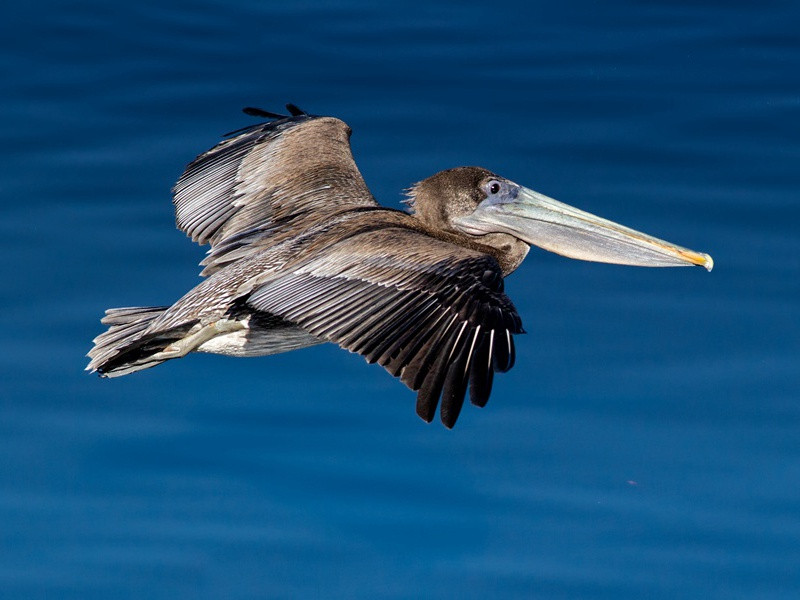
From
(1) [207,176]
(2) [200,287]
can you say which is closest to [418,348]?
(2) [200,287]

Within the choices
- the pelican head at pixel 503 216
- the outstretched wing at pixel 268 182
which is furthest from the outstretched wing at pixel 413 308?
the outstretched wing at pixel 268 182

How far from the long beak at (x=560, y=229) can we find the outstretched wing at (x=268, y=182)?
0.68 metres

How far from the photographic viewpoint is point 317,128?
24.5 feet

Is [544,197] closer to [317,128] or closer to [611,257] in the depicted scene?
[611,257]

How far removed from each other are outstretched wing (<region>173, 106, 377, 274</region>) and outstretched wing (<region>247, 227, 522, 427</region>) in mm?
940

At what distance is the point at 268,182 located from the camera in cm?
692

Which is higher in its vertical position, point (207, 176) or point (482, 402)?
point (207, 176)

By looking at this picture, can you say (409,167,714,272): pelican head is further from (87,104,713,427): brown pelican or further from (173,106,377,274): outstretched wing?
(173,106,377,274): outstretched wing

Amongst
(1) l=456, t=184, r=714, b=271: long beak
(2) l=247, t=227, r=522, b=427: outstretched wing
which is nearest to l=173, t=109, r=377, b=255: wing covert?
(1) l=456, t=184, r=714, b=271: long beak

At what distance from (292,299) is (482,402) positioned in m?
1.03

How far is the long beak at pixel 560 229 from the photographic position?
6.08m

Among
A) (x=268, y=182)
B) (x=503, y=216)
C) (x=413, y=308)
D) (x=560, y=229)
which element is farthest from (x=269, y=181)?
(x=413, y=308)

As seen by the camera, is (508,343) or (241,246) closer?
(508,343)

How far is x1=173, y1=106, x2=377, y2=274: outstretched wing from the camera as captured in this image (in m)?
6.61
